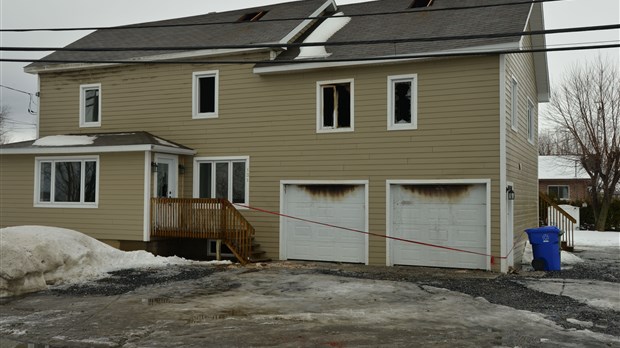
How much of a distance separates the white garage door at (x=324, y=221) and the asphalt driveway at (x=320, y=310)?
5.75 feet

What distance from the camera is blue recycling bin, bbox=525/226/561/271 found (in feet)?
43.8

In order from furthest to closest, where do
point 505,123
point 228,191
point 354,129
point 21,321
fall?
point 228,191
point 354,129
point 505,123
point 21,321

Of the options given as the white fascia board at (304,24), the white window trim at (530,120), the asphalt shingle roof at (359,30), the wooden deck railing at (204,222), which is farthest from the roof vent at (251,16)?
the white window trim at (530,120)

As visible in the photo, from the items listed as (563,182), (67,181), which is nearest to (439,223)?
(67,181)

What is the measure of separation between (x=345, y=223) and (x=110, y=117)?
8.26 meters

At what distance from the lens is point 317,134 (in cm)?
1507

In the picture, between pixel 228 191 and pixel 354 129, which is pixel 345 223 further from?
pixel 228 191

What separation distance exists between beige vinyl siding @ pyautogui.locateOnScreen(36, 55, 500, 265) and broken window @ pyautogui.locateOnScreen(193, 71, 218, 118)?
0.63 feet

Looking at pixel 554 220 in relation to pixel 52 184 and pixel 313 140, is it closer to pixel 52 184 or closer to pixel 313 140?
pixel 313 140

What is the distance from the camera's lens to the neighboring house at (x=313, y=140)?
1352cm

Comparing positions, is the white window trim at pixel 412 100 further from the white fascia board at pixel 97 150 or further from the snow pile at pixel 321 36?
the white fascia board at pixel 97 150

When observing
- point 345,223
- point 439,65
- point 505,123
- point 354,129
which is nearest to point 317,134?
point 354,129

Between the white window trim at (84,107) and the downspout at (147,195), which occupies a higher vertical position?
the white window trim at (84,107)

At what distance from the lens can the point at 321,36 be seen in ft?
55.0
